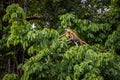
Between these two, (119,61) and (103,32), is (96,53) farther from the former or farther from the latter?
(103,32)

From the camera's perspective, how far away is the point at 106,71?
3453 millimetres

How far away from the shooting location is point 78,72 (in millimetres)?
3217

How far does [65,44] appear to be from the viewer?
3424mm

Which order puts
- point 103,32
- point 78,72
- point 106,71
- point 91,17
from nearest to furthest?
point 78,72
point 106,71
point 103,32
point 91,17

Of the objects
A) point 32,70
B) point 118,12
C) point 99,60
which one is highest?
point 118,12

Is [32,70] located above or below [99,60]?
below

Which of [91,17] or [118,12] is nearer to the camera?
[118,12]

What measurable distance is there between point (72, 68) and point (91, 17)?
4.36 ft

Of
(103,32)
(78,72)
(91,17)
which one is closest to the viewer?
(78,72)

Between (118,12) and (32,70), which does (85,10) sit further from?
(32,70)

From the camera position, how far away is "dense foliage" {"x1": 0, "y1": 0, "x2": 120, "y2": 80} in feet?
10.9

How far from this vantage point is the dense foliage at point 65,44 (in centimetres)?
333

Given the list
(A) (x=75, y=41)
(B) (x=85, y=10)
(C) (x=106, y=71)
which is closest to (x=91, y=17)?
(B) (x=85, y=10)

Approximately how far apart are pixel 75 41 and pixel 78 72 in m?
0.53
